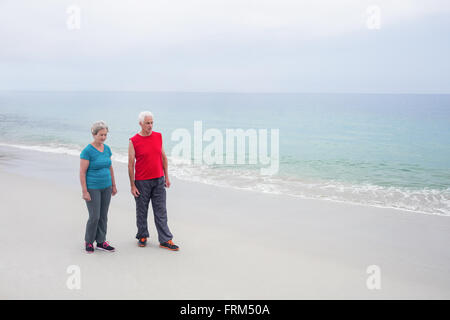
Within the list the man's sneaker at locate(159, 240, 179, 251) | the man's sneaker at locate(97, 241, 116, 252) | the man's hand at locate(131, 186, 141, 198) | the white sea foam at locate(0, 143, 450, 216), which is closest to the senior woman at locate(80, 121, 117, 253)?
the man's sneaker at locate(97, 241, 116, 252)

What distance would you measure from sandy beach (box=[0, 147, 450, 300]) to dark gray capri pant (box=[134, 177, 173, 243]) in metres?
0.25

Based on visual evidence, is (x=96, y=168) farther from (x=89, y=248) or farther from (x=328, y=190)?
(x=328, y=190)

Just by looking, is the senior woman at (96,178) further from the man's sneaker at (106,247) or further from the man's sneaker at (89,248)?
the man's sneaker at (106,247)

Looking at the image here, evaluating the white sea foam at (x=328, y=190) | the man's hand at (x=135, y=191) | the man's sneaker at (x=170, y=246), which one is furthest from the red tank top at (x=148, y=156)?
the white sea foam at (x=328, y=190)

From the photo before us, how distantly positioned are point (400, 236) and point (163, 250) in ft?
12.9

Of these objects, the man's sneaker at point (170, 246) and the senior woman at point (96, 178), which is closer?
the senior woman at point (96, 178)

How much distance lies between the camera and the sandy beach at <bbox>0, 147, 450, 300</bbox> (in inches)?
147

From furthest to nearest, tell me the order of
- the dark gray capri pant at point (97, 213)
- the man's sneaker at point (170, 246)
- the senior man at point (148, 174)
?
the man's sneaker at point (170, 246)
the senior man at point (148, 174)
the dark gray capri pant at point (97, 213)

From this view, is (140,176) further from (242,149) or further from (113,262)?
(242,149)

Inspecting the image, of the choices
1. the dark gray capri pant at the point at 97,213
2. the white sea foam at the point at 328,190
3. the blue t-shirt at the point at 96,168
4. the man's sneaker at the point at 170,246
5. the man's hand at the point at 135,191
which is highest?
the blue t-shirt at the point at 96,168

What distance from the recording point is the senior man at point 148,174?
14.2ft

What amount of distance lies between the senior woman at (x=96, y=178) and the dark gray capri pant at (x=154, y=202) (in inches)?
15.2

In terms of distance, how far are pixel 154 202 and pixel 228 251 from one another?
1.21 meters

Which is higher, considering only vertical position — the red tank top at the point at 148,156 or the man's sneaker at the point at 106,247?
the red tank top at the point at 148,156
